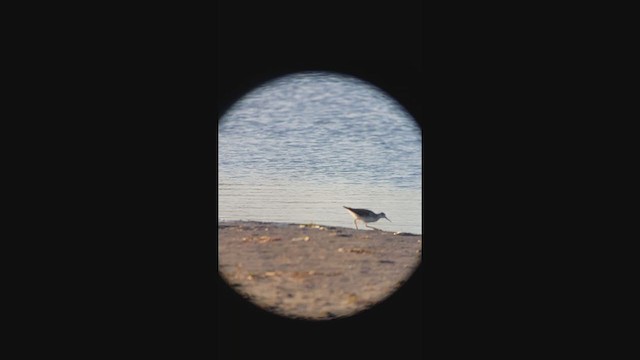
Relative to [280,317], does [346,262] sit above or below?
above

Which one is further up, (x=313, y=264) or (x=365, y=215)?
(x=365, y=215)

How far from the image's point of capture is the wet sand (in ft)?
8.00

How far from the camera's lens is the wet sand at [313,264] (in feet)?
8.00

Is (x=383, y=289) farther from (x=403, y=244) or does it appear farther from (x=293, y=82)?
(x=293, y=82)

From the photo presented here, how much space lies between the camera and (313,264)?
247 cm

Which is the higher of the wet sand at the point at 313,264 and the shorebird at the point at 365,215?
the shorebird at the point at 365,215

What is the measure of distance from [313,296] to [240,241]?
41 cm

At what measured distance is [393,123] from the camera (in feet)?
8.27

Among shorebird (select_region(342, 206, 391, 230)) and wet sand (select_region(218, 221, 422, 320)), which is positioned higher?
shorebird (select_region(342, 206, 391, 230))

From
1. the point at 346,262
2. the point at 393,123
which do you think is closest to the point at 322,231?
the point at 346,262

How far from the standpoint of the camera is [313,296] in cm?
244

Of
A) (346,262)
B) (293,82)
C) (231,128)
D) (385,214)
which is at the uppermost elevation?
(293,82)

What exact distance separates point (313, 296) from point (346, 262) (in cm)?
22

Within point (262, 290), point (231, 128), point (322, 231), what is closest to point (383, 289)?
point (322, 231)
